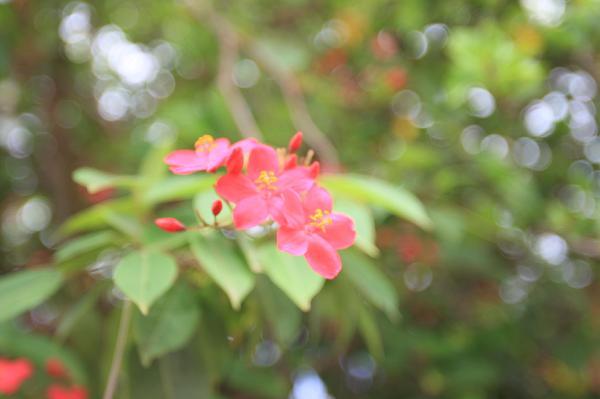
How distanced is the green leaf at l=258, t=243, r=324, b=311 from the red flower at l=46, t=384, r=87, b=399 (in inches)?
18.3

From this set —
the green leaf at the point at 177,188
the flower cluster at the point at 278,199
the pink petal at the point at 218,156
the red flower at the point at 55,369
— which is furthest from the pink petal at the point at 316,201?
the red flower at the point at 55,369

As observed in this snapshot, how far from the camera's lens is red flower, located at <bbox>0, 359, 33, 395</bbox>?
1099 mm

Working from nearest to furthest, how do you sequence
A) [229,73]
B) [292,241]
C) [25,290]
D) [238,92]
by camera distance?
[292,241], [25,290], [229,73], [238,92]

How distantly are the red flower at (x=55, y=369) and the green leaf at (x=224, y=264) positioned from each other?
1.58ft

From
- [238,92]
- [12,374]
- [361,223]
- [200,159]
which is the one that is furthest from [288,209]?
[238,92]

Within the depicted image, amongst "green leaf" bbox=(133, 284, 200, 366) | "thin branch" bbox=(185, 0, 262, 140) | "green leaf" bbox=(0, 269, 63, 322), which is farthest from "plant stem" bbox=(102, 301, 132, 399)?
"thin branch" bbox=(185, 0, 262, 140)

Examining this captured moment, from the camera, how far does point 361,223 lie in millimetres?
994

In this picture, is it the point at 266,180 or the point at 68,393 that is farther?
the point at 68,393

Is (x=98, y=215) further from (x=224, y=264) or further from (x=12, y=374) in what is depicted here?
(x=12, y=374)

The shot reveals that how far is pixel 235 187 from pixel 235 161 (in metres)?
0.03

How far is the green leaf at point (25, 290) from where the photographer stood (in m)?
0.96

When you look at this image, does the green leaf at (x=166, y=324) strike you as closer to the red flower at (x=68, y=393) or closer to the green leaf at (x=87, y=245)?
the green leaf at (x=87, y=245)

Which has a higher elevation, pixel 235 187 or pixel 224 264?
pixel 235 187

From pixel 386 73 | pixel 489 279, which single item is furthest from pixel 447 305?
pixel 386 73
